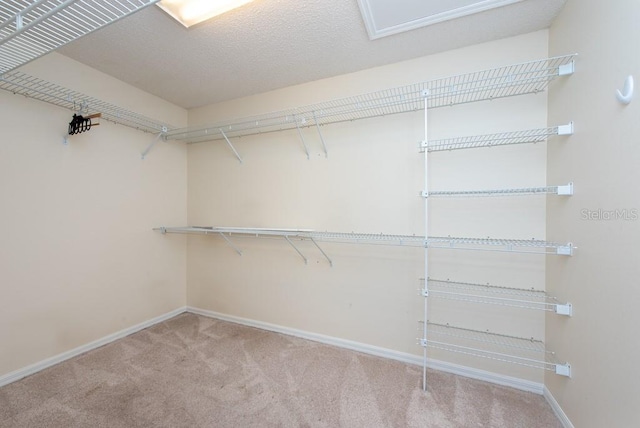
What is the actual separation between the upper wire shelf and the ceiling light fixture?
34.5 inches

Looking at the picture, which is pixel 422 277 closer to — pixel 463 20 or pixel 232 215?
pixel 463 20

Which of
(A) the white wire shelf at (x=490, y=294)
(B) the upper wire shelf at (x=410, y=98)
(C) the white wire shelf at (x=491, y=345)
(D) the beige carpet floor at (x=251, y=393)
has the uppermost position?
(B) the upper wire shelf at (x=410, y=98)

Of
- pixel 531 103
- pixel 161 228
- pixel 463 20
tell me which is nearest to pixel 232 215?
pixel 161 228

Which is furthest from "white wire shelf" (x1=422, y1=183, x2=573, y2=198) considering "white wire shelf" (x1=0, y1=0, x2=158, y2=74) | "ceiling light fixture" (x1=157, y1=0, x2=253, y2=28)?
"white wire shelf" (x1=0, y1=0, x2=158, y2=74)

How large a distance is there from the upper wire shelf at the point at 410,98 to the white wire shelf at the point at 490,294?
129 cm

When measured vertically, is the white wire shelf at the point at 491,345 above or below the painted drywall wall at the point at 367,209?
below

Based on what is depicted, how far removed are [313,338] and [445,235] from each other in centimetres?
144

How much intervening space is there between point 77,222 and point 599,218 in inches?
132

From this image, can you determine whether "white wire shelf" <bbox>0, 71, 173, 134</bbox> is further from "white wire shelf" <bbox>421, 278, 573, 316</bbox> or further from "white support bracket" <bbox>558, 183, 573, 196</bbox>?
"white support bracket" <bbox>558, 183, 573, 196</bbox>

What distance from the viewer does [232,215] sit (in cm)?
274

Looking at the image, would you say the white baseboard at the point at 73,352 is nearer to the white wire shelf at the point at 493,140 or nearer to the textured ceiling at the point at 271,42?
the textured ceiling at the point at 271,42

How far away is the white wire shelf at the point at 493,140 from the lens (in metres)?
1.60

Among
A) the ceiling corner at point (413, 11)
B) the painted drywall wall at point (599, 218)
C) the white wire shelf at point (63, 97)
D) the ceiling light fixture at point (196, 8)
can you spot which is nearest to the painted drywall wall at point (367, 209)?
the painted drywall wall at point (599, 218)

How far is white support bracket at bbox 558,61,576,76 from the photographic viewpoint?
1394 mm
